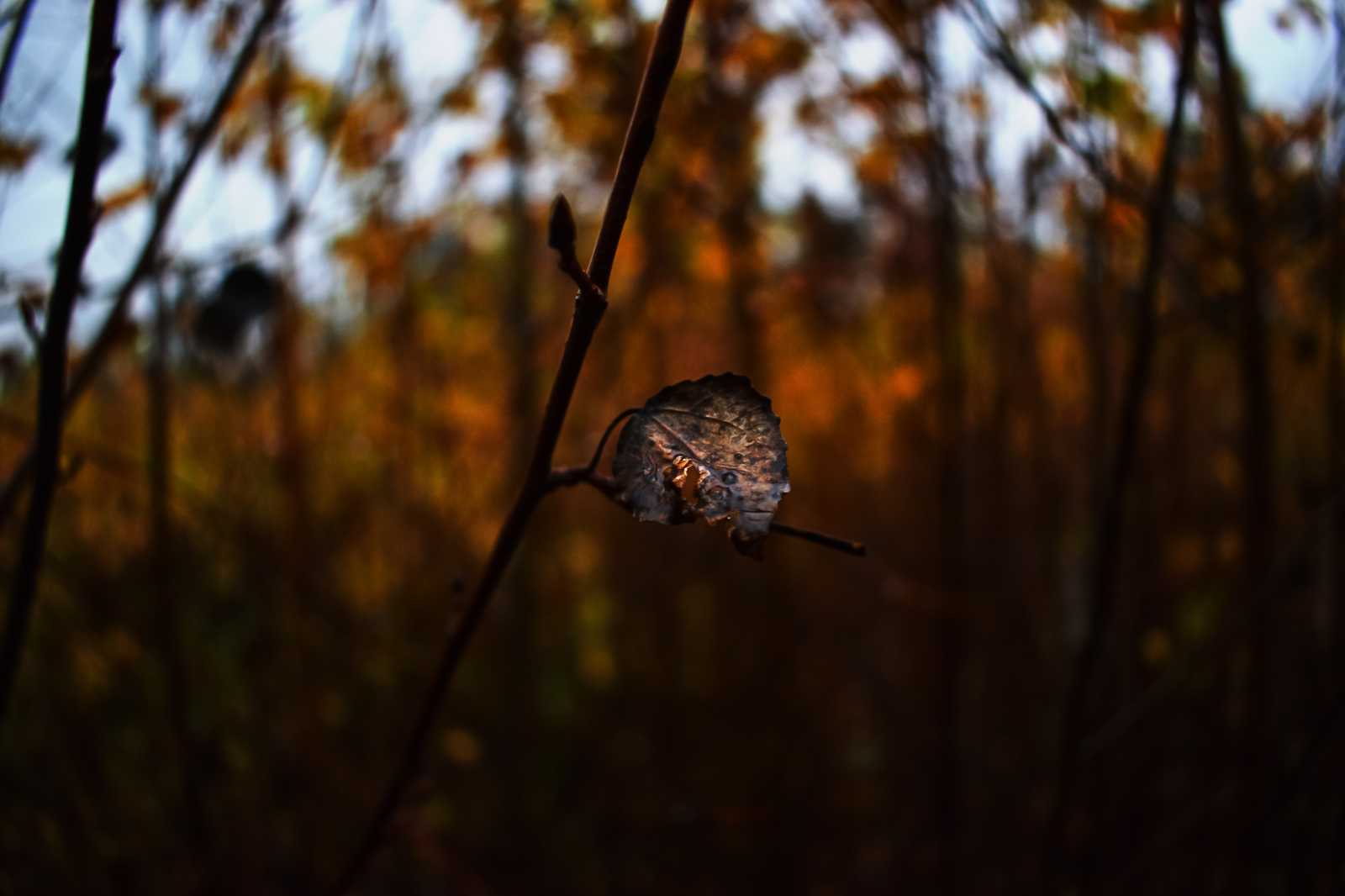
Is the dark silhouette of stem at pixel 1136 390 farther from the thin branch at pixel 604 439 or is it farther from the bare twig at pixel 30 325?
the bare twig at pixel 30 325

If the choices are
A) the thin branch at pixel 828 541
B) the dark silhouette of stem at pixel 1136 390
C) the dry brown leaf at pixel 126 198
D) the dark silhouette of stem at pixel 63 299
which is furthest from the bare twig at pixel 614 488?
the dry brown leaf at pixel 126 198

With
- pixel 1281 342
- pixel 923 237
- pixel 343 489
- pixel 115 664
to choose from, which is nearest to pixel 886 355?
pixel 923 237

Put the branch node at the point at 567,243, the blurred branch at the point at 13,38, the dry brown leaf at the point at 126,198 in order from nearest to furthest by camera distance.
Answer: the branch node at the point at 567,243, the blurred branch at the point at 13,38, the dry brown leaf at the point at 126,198

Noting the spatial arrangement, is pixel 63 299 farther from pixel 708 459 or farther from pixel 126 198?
pixel 126 198

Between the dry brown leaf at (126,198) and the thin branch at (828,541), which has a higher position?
the dry brown leaf at (126,198)

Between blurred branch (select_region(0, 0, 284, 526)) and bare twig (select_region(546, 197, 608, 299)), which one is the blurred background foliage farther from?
bare twig (select_region(546, 197, 608, 299))

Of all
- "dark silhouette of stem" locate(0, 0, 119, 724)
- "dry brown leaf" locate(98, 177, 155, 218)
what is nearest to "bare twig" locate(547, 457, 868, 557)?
"dark silhouette of stem" locate(0, 0, 119, 724)
